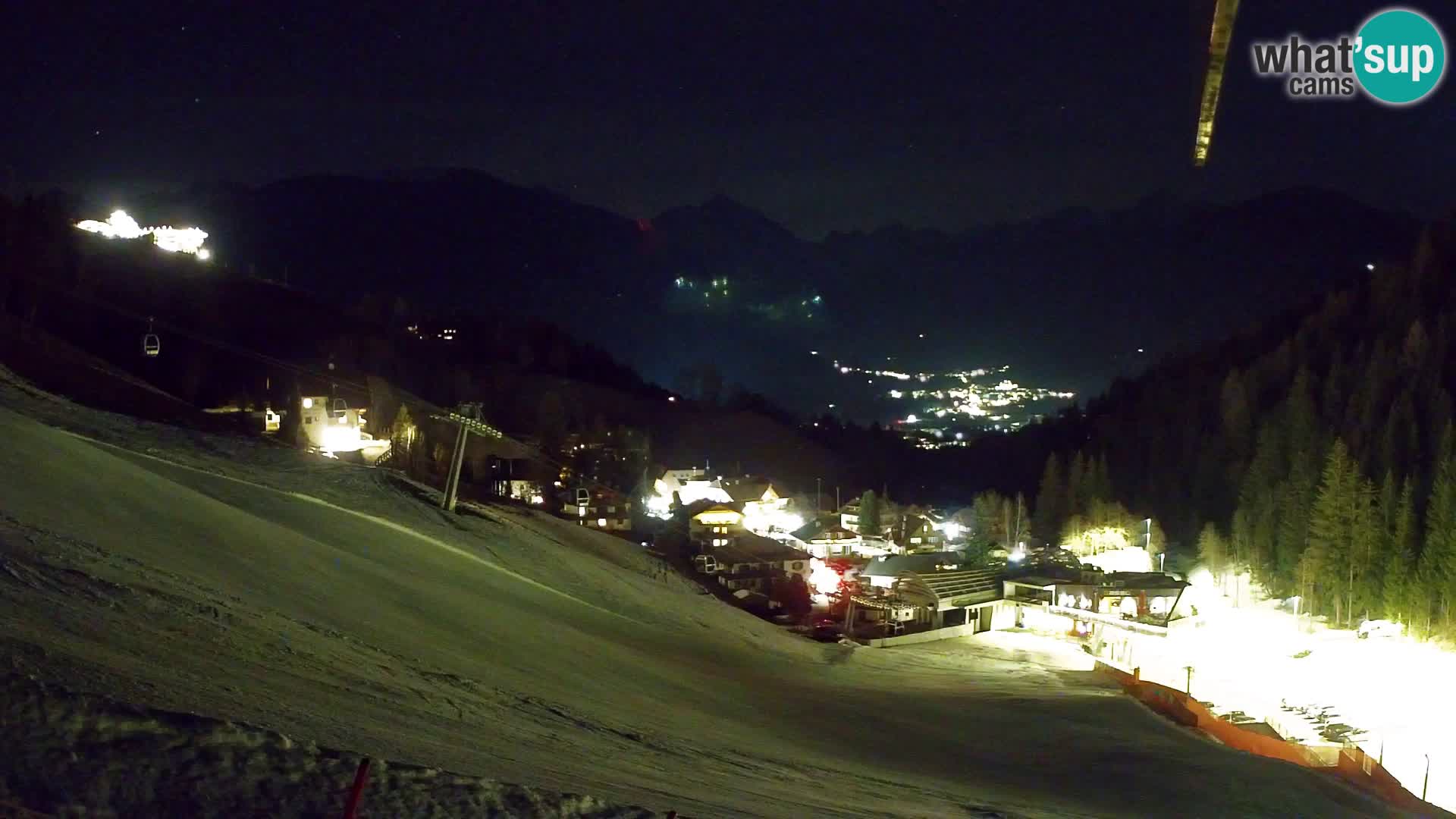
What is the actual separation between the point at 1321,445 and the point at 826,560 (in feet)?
97.0

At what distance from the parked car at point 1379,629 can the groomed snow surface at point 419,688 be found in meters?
18.6

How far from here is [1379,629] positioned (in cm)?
3966

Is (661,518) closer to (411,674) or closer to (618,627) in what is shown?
(618,627)

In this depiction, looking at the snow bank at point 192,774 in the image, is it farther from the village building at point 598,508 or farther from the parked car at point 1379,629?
the village building at point 598,508

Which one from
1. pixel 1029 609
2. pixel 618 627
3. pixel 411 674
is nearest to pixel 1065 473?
pixel 1029 609

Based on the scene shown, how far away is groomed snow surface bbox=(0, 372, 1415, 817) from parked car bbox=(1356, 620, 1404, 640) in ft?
60.9

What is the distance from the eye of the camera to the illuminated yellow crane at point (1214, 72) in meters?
17.2

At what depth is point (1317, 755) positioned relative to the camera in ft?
70.1

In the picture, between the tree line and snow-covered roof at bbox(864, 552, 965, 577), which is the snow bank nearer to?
snow-covered roof at bbox(864, 552, 965, 577)

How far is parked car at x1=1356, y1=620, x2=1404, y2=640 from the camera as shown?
1538 inches

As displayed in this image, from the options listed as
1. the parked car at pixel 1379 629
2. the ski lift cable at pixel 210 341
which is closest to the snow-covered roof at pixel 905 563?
the parked car at pixel 1379 629

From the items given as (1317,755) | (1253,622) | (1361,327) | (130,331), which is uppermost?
(1361,327)

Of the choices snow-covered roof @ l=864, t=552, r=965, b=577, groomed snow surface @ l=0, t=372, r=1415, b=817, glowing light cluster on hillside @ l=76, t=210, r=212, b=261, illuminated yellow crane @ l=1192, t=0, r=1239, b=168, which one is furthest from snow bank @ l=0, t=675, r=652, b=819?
glowing light cluster on hillside @ l=76, t=210, r=212, b=261

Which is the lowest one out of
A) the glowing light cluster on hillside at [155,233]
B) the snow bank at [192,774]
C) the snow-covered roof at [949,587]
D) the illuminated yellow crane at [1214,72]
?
the snow bank at [192,774]
